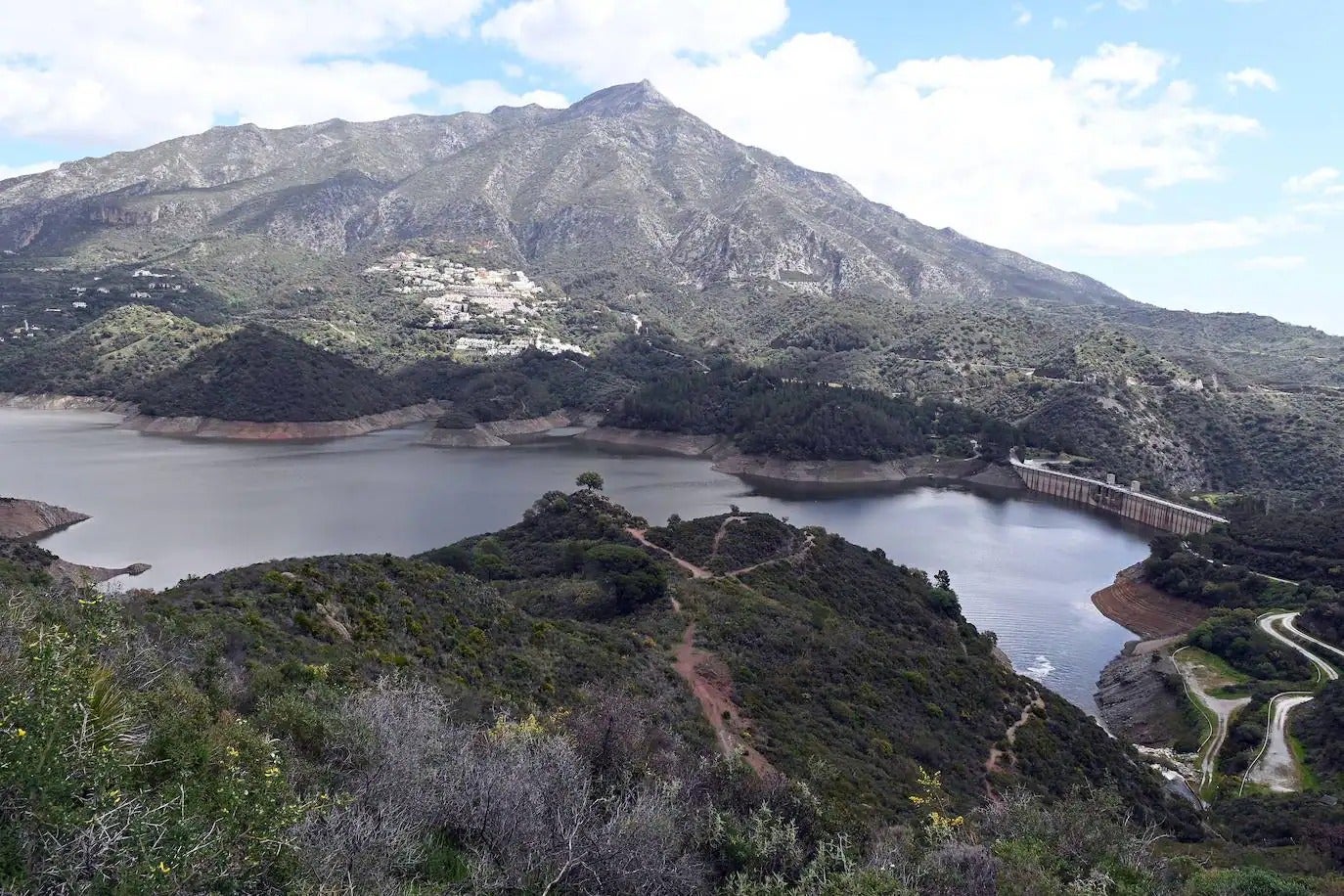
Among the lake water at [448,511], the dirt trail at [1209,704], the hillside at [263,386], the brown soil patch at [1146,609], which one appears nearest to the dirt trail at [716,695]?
the dirt trail at [1209,704]

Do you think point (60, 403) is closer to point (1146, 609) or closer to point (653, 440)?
point (653, 440)

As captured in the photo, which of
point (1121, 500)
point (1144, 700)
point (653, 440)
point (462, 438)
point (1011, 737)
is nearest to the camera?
point (1011, 737)

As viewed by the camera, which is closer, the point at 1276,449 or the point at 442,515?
the point at 442,515

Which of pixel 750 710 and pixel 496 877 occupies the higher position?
pixel 496 877

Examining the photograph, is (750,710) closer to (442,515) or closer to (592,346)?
(442,515)

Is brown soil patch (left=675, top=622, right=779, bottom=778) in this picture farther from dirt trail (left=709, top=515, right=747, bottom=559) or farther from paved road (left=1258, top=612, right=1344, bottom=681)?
paved road (left=1258, top=612, right=1344, bottom=681)

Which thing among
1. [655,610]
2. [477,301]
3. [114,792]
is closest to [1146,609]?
[655,610]

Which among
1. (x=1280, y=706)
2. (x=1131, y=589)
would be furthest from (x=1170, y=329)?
(x=1280, y=706)
